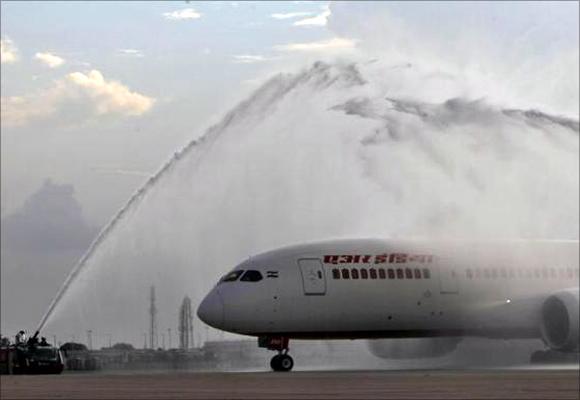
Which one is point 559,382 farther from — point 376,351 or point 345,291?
point 376,351

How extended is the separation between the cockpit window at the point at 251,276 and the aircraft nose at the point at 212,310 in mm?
→ 1268

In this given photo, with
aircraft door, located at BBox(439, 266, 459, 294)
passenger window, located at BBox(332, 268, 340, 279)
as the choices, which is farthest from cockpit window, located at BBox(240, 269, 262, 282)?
aircraft door, located at BBox(439, 266, 459, 294)

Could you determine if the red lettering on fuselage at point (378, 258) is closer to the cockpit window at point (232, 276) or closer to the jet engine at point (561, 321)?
the cockpit window at point (232, 276)

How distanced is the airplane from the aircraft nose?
4cm

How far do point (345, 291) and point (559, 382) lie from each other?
18.6 meters

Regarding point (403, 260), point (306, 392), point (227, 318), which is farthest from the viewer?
point (403, 260)

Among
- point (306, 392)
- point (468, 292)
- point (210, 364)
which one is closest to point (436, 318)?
point (468, 292)

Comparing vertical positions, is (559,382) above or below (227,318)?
below

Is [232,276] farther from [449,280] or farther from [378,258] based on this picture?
[449,280]

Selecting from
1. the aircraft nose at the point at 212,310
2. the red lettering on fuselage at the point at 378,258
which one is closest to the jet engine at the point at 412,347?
the red lettering on fuselage at the point at 378,258

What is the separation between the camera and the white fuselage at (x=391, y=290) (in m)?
51.1

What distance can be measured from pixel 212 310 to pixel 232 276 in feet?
5.97

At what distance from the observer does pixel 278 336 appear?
5166 centimetres

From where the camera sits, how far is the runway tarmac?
2852 cm
